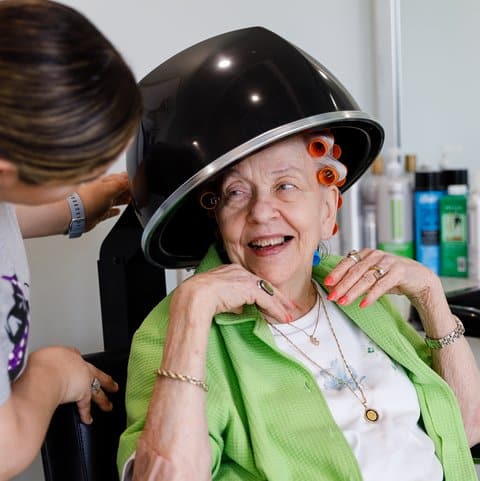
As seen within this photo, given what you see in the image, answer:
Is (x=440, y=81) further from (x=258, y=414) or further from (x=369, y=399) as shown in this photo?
(x=258, y=414)

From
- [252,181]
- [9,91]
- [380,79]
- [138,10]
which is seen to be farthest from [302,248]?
[380,79]

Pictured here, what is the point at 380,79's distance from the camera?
2.14 meters

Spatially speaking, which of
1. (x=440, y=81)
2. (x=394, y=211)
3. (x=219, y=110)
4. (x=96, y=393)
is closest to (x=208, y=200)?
(x=219, y=110)

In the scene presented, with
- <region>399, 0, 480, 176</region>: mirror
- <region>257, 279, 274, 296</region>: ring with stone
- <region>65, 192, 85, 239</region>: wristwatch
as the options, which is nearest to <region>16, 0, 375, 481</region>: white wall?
<region>65, 192, 85, 239</region>: wristwatch

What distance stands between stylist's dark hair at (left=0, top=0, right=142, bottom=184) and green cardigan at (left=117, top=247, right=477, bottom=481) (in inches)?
17.0

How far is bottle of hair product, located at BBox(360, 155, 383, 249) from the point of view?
1.96 meters

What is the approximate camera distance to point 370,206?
6.50 ft

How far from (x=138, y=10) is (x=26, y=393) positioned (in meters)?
0.98

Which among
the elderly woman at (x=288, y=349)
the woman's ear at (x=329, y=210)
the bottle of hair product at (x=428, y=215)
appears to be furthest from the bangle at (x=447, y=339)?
the bottle of hair product at (x=428, y=215)

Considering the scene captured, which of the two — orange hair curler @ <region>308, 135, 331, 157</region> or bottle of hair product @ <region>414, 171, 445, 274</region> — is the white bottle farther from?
orange hair curler @ <region>308, 135, 331, 157</region>

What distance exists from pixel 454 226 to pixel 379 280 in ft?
2.72

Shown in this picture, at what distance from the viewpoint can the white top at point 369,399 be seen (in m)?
1.09

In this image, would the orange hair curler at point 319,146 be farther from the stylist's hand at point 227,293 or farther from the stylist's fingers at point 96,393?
the stylist's fingers at point 96,393

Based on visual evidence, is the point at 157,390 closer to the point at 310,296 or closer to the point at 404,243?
the point at 310,296
